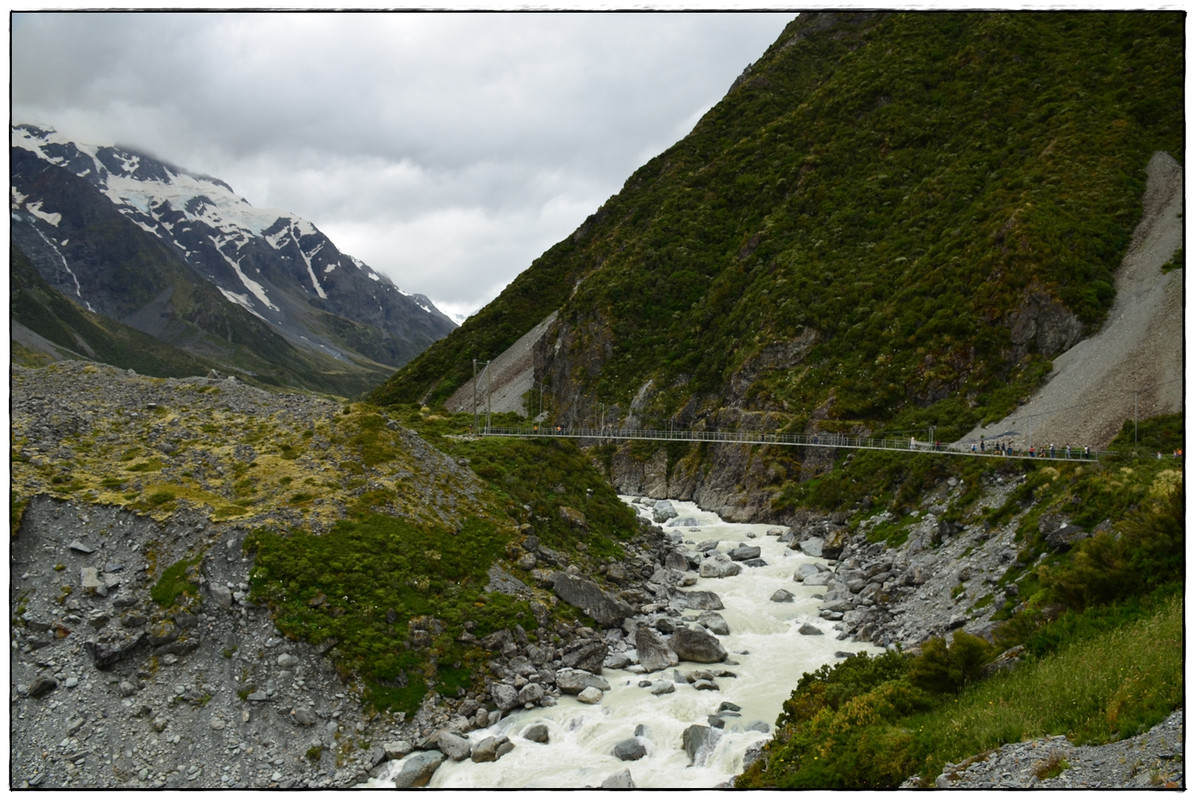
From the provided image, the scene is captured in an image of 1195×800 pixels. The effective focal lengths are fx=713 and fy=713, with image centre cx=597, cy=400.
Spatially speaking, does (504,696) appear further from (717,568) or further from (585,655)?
(717,568)

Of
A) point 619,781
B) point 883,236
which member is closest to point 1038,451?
point 619,781

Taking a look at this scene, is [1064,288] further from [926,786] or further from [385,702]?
[385,702]

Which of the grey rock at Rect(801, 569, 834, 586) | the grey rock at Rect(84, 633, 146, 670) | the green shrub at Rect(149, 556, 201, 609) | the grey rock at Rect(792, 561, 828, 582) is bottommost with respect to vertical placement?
the grey rock at Rect(801, 569, 834, 586)

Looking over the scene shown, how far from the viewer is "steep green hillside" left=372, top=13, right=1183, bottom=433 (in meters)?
60.2

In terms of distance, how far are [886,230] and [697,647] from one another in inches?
2671

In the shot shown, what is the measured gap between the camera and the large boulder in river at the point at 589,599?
3272 cm

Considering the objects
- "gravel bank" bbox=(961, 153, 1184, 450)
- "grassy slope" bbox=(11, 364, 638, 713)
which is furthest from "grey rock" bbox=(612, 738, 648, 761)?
"gravel bank" bbox=(961, 153, 1184, 450)

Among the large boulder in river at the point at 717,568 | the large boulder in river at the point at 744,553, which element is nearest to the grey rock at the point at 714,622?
the large boulder in river at the point at 717,568

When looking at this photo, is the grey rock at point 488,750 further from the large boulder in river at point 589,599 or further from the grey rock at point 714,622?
the grey rock at point 714,622

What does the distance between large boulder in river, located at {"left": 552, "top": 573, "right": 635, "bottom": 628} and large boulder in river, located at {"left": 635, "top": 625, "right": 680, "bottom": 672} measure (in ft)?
7.32

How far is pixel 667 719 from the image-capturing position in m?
24.5

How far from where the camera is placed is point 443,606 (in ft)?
95.7

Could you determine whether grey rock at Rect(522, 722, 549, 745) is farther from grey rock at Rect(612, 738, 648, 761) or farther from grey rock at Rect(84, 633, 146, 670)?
grey rock at Rect(84, 633, 146, 670)

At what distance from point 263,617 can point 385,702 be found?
5601 mm
